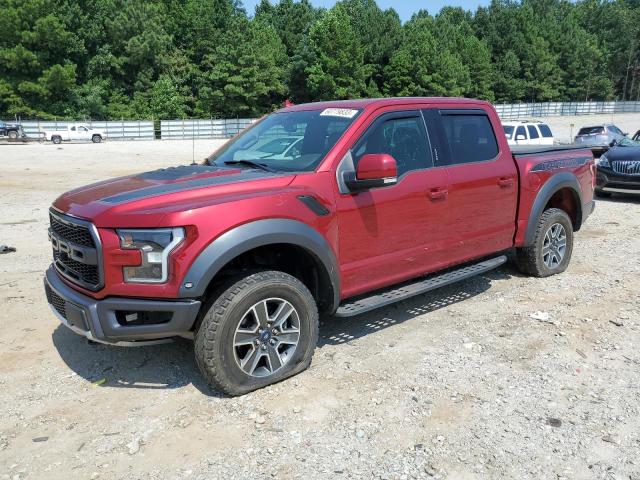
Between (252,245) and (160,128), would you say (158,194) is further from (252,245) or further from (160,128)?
(160,128)

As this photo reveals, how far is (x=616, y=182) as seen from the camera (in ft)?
37.4

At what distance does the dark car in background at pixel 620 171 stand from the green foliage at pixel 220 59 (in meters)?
51.3

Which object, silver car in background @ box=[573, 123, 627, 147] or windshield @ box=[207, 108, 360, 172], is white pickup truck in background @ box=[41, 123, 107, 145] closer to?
silver car in background @ box=[573, 123, 627, 147]

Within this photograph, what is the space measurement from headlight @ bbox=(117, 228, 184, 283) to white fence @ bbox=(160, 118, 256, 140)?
47.3m

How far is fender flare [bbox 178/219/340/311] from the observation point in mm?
3312

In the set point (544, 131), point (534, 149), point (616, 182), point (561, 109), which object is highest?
point (561, 109)

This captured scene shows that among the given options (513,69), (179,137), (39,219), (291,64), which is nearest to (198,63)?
(291,64)

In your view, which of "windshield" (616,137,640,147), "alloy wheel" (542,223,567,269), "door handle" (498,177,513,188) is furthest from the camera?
"windshield" (616,137,640,147)

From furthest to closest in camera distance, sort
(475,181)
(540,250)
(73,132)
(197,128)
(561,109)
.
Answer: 1. (561,109)
2. (197,128)
3. (73,132)
4. (540,250)
5. (475,181)

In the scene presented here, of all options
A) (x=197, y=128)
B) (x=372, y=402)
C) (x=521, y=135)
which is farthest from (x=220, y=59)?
(x=372, y=402)

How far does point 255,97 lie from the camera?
6019 centimetres

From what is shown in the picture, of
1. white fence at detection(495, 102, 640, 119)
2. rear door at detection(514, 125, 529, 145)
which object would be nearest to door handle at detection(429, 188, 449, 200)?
rear door at detection(514, 125, 529, 145)

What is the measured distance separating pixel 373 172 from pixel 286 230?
75 centimetres

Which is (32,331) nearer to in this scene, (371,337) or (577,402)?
(371,337)
